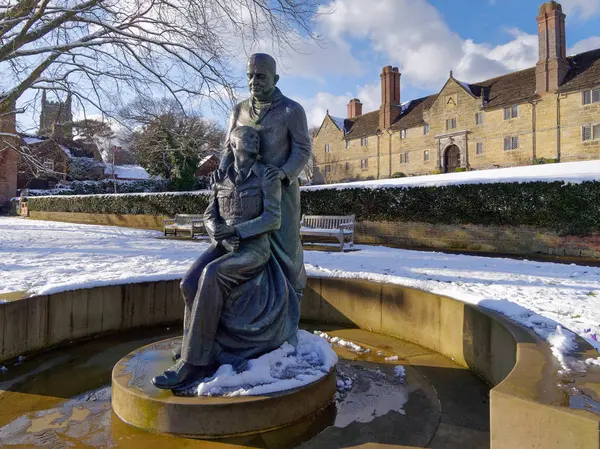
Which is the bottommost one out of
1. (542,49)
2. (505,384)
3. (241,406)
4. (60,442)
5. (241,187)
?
(60,442)

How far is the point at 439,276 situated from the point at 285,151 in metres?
3.79

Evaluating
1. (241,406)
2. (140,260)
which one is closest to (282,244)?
(241,406)

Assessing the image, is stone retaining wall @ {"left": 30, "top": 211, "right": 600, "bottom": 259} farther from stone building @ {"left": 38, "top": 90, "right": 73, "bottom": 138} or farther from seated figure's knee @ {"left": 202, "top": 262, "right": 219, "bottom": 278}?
stone building @ {"left": 38, "top": 90, "right": 73, "bottom": 138}

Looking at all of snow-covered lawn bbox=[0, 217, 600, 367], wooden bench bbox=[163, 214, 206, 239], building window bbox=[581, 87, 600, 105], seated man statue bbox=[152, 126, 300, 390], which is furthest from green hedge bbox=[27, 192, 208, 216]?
building window bbox=[581, 87, 600, 105]

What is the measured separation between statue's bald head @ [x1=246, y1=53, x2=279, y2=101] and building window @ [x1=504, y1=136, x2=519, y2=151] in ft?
114

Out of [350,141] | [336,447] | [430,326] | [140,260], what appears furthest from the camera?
[350,141]

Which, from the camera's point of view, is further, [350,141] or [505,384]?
[350,141]

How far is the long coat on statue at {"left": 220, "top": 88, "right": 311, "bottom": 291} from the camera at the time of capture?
10.8 feet

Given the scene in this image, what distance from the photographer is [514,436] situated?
1888 mm

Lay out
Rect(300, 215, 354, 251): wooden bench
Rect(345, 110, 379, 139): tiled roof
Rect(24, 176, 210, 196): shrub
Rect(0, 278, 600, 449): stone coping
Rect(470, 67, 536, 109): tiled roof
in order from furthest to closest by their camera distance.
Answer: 1. Rect(345, 110, 379, 139): tiled roof
2. Rect(470, 67, 536, 109): tiled roof
3. Rect(24, 176, 210, 196): shrub
4. Rect(300, 215, 354, 251): wooden bench
5. Rect(0, 278, 600, 449): stone coping

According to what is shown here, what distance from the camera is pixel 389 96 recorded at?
42.2 metres

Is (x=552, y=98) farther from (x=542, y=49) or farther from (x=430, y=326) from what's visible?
(x=430, y=326)

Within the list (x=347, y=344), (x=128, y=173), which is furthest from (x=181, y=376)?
(x=128, y=173)

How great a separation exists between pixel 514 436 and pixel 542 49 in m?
36.9
